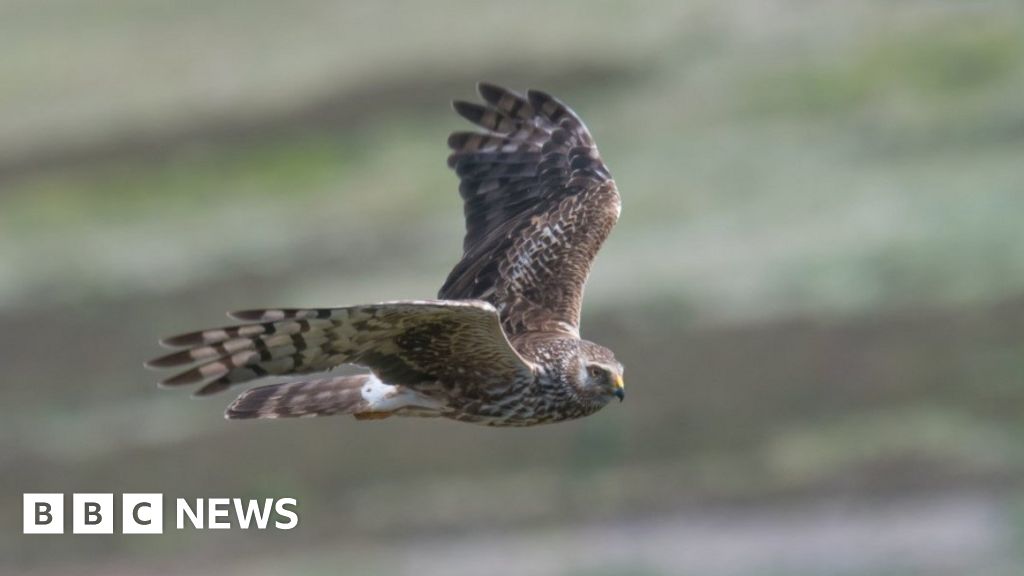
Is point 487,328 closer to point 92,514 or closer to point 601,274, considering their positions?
point 92,514

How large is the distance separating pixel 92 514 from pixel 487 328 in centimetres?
1459

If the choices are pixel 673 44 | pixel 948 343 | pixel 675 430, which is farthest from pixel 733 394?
pixel 673 44

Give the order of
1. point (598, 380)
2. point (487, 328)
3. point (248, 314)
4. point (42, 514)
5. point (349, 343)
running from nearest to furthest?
point (248, 314) → point (349, 343) → point (487, 328) → point (598, 380) → point (42, 514)

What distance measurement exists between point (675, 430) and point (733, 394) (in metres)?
0.80

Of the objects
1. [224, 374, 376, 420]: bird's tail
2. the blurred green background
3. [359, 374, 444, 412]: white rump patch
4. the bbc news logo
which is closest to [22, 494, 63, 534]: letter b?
the bbc news logo

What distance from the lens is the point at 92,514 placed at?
82.8ft

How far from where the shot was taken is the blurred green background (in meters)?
24.0

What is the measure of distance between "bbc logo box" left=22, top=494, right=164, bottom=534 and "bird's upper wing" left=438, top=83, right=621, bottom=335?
35.0 feet

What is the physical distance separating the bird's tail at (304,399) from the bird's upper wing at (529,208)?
1099 mm

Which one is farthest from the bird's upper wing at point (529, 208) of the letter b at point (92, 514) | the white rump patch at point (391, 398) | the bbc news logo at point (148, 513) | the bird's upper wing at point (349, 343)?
the letter b at point (92, 514)

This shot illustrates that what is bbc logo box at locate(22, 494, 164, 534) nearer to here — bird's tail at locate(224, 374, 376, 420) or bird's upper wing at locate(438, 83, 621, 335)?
bird's upper wing at locate(438, 83, 621, 335)

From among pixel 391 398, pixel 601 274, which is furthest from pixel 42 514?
pixel 391 398

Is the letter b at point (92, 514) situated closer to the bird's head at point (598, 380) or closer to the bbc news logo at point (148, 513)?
the bbc news logo at point (148, 513)

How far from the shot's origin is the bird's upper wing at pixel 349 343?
10820 mm
